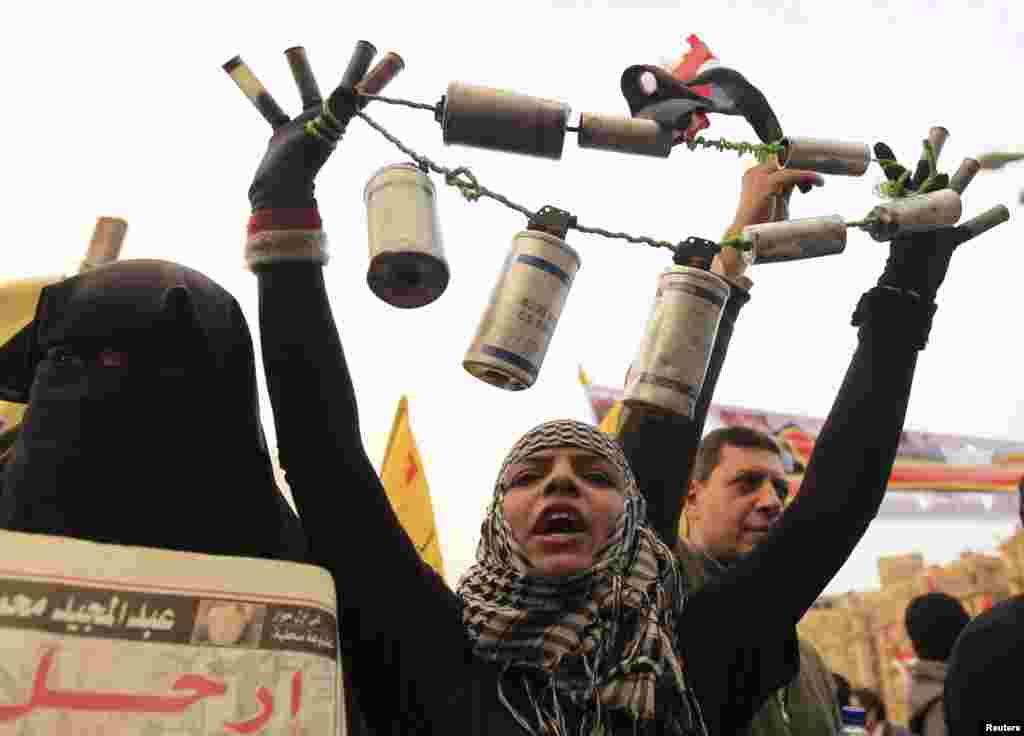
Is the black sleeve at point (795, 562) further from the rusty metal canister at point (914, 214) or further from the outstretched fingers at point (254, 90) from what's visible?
the outstretched fingers at point (254, 90)

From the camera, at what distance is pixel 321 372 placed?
1512 millimetres

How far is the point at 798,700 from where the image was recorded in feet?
7.41

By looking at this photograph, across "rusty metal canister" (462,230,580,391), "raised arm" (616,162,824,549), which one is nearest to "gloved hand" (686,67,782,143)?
"raised arm" (616,162,824,549)

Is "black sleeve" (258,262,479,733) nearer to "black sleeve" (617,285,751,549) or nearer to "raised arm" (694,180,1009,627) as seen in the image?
"raised arm" (694,180,1009,627)

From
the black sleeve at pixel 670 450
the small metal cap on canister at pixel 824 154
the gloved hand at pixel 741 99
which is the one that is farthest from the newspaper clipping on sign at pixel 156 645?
the gloved hand at pixel 741 99

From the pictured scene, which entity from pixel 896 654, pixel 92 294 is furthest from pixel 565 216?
pixel 896 654

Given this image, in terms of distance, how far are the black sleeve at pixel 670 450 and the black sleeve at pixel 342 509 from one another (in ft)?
2.09

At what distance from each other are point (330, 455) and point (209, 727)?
19.7 inches

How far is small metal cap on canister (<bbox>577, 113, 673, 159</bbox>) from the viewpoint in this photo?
1.54m

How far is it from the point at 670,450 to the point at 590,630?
A: 0.54 metres

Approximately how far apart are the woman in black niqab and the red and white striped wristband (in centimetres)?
13

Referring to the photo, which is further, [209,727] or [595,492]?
[595,492]

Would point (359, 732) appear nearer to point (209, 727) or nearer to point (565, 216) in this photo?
point (209, 727)

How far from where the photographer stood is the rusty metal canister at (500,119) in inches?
58.0
